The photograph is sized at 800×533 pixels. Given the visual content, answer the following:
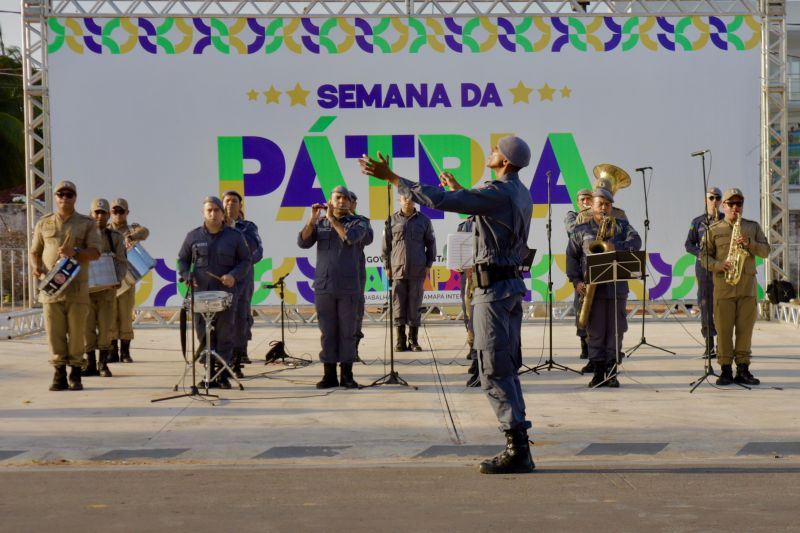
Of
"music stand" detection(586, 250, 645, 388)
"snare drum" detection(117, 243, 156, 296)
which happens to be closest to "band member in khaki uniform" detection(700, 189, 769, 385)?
"music stand" detection(586, 250, 645, 388)

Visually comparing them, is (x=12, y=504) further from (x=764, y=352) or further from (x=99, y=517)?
(x=764, y=352)

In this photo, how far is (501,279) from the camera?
23.0 feet

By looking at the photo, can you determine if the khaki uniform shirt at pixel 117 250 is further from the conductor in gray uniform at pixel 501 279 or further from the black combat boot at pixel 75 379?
the conductor in gray uniform at pixel 501 279

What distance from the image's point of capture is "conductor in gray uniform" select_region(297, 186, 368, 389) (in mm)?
10703

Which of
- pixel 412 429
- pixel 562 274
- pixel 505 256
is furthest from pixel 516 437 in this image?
pixel 562 274

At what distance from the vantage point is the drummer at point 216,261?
1062 cm

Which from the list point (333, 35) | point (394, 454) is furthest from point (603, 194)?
point (333, 35)

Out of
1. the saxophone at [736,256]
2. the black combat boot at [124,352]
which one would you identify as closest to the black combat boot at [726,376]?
the saxophone at [736,256]

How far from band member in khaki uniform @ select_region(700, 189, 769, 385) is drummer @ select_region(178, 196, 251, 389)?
4.68 m

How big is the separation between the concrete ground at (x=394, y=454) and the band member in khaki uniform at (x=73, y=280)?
0.37m

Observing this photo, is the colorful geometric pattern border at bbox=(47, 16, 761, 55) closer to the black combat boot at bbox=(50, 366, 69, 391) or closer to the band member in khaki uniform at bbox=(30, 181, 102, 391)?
the band member in khaki uniform at bbox=(30, 181, 102, 391)

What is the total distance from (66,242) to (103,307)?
1.65 meters

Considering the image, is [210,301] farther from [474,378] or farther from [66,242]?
[474,378]

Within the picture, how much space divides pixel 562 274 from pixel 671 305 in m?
1.96
